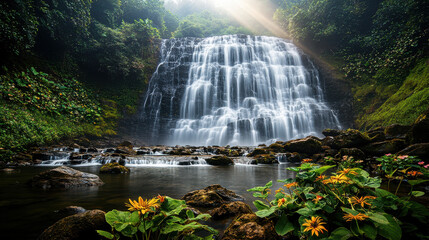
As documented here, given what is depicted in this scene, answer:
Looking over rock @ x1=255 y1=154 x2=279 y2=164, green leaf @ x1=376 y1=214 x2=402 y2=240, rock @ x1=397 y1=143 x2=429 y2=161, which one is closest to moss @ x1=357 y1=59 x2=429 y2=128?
rock @ x1=255 y1=154 x2=279 y2=164

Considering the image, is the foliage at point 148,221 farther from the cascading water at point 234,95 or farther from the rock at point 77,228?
the cascading water at point 234,95

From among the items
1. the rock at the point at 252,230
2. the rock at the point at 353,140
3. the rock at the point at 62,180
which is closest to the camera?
the rock at the point at 252,230

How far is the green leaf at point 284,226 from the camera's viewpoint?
138 cm

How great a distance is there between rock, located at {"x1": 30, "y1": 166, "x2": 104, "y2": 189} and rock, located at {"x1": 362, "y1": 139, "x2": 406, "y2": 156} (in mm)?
9268

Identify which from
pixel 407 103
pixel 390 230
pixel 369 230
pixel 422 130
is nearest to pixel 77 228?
pixel 369 230

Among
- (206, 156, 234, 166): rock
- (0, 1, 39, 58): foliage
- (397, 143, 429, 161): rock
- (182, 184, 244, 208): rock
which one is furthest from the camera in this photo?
(0, 1, 39, 58): foliage

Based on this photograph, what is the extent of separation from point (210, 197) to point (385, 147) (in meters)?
7.42

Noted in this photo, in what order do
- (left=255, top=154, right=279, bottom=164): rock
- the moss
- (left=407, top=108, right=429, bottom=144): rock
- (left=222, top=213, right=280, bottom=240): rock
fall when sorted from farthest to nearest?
the moss, (left=255, top=154, right=279, bottom=164): rock, (left=407, top=108, right=429, bottom=144): rock, (left=222, top=213, right=280, bottom=240): rock

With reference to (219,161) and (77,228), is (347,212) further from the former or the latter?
(219,161)

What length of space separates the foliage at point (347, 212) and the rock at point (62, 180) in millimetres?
4586

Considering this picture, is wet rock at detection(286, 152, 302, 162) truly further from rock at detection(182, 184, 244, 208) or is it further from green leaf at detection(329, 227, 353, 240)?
green leaf at detection(329, 227, 353, 240)

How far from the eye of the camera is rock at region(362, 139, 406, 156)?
6.66 metres

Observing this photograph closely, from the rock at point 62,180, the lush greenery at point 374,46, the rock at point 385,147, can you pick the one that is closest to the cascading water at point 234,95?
the lush greenery at point 374,46

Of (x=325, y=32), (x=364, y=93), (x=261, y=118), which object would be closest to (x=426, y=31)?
(x=364, y=93)
